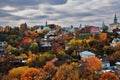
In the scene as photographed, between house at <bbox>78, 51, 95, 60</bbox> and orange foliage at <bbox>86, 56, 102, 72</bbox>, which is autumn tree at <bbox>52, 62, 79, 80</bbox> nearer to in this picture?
orange foliage at <bbox>86, 56, 102, 72</bbox>

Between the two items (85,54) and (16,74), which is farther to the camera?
(85,54)

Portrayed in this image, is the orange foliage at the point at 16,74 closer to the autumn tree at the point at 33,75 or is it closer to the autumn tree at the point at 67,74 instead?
the autumn tree at the point at 33,75

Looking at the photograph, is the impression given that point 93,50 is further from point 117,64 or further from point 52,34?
point 52,34

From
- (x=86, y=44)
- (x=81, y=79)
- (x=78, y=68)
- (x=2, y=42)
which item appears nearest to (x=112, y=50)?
(x=86, y=44)

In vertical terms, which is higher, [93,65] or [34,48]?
[93,65]

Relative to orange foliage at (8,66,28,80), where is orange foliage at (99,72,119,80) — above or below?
above

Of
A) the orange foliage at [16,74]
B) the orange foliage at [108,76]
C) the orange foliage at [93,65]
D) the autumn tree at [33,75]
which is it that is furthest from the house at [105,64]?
the orange foliage at [16,74]

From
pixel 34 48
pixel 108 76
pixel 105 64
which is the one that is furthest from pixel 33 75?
pixel 34 48

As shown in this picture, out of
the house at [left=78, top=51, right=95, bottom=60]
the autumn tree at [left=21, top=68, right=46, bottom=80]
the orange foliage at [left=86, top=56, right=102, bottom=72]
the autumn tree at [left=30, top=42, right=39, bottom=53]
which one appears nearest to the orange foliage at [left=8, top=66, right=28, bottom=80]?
the autumn tree at [left=21, top=68, right=46, bottom=80]

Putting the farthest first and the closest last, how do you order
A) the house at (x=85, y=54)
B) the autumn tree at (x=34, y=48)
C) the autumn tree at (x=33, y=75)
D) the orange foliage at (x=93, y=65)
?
1. the autumn tree at (x=34, y=48)
2. the house at (x=85, y=54)
3. the orange foliage at (x=93, y=65)
4. the autumn tree at (x=33, y=75)

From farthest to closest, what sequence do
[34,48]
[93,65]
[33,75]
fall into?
1. [34,48]
2. [93,65]
3. [33,75]

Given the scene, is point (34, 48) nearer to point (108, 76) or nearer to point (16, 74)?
point (16, 74)

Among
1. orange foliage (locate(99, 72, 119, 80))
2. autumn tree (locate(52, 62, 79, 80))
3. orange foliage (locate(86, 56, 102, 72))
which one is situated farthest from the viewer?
orange foliage (locate(86, 56, 102, 72))

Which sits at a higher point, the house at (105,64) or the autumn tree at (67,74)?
the autumn tree at (67,74)
